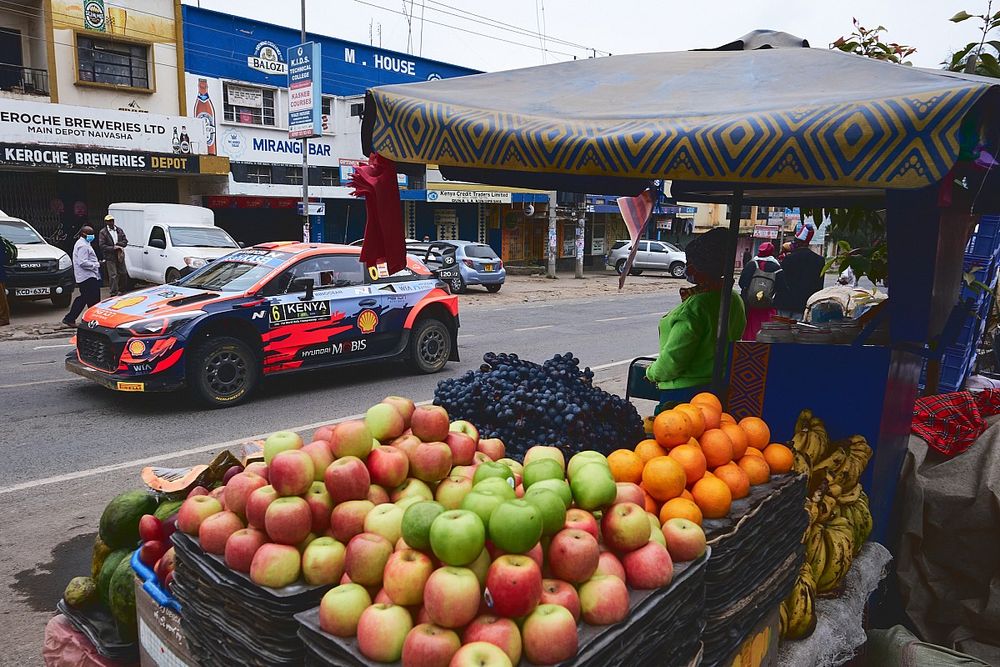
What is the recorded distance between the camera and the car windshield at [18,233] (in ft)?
47.3

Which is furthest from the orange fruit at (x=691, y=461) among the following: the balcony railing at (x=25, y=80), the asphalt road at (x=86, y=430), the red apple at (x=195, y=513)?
the balcony railing at (x=25, y=80)

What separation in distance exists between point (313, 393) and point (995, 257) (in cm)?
699

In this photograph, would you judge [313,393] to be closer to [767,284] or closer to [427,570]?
[767,284]

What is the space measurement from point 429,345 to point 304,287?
208 cm

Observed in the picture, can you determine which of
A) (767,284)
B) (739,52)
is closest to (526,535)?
(739,52)

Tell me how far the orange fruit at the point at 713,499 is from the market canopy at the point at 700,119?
1.11m

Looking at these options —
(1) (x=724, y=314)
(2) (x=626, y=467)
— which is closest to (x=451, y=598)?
(2) (x=626, y=467)

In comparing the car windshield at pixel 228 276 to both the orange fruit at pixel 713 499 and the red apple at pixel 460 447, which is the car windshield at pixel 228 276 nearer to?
the red apple at pixel 460 447

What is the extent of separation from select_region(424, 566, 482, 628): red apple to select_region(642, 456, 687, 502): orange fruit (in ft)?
3.38

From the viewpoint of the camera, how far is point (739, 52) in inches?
126

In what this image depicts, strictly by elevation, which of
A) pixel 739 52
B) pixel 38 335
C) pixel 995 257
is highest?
pixel 739 52

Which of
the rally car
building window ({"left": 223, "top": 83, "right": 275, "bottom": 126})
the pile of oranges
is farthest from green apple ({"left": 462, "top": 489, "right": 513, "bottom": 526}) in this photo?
building window ({"left": 223, "top": 83, "right": 275, "bottom": 126})

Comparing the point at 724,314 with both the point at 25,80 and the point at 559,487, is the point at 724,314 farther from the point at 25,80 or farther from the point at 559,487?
the point at 25,80

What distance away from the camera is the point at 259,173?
23422 mm
